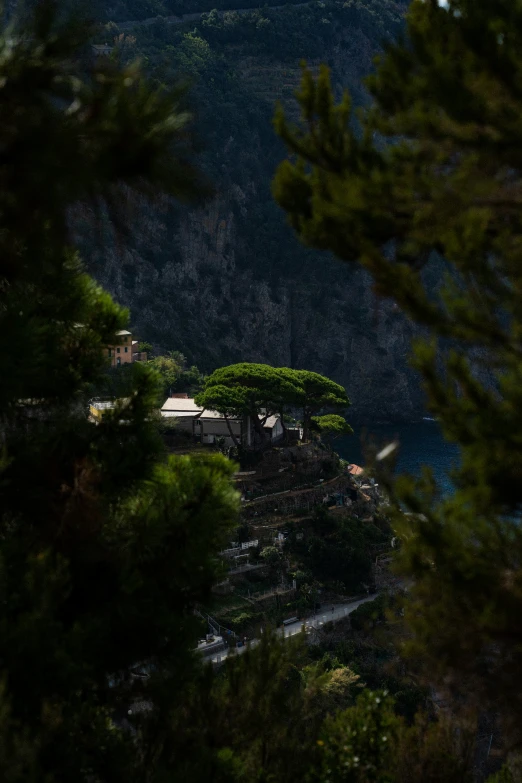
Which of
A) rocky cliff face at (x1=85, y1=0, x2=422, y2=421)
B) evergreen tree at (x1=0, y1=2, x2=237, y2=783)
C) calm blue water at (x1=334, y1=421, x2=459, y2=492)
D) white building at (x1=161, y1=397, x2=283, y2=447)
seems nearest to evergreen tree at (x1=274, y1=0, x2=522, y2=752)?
evergreen tree at (x1=0, y1=2, x2=237, y2=783)

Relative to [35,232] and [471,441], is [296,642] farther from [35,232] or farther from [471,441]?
[35,232]

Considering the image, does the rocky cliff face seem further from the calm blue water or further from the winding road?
the winding road

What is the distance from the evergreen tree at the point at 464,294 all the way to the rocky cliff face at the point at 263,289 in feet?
237

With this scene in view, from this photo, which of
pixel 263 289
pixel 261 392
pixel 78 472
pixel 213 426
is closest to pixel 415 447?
pixel 263 289

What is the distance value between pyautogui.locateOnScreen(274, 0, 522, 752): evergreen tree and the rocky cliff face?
237ft

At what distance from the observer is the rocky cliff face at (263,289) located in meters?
79.4

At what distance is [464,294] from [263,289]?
268ft

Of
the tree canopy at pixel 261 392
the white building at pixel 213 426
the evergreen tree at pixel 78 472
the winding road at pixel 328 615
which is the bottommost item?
the winding road at pixel 328 615

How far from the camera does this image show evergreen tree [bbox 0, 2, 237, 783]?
387 centimetres

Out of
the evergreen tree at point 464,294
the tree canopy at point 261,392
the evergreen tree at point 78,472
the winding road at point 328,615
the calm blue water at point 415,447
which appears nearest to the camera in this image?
the evergreen tree at point 78,472

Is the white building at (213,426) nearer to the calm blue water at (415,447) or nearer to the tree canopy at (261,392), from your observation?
the tree canopy at (261,392)

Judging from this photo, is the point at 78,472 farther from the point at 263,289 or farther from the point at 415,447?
the point at 263,289

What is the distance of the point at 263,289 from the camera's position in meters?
85.3

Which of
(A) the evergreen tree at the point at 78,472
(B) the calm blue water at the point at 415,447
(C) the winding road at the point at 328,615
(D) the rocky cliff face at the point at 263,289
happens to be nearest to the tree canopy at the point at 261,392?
(C) the winding road at the point at 328,615
